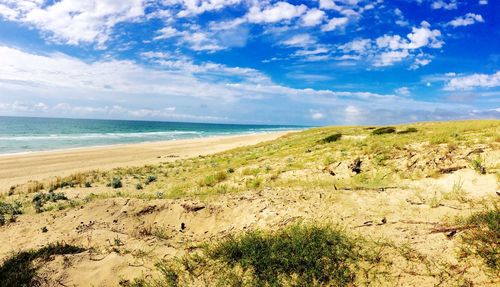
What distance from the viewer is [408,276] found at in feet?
17.2

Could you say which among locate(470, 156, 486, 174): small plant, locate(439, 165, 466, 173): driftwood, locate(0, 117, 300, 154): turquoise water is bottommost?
locate(0, 117, 300, 154): turquoise water

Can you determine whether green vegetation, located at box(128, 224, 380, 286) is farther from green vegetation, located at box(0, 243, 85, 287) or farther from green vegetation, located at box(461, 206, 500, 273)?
green vegetation, located at box(0, 243, 85, 287)

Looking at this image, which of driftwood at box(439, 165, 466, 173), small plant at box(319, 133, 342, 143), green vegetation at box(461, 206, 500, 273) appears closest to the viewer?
green vegetation at box(461, 206, 500, 273)

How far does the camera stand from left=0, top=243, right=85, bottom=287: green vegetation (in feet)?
20.3

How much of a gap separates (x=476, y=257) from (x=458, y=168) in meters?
6.11

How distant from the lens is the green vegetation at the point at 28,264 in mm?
6184

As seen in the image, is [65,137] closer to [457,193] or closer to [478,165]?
[478,165]

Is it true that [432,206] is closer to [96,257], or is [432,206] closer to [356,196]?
[356,196]

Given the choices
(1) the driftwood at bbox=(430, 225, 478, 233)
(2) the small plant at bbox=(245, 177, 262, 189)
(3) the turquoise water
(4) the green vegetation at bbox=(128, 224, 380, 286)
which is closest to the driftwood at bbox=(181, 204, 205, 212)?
(4) the green vegetation at bbox=(128, 224, 380, 286)

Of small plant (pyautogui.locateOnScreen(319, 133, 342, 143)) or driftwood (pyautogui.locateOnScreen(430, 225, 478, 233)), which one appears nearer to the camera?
driftwood (pyautogui.locateOnScreen(430, 225, 478, 233))

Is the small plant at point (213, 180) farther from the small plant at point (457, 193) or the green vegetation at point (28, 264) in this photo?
the small plant at point (457, 193)

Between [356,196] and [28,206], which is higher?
[356,196]

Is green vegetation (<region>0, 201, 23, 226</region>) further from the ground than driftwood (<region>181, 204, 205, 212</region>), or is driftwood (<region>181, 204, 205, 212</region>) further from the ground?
driftwood (<region>181, 204, 205, 212</region>)

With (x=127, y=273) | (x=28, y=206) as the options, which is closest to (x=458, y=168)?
(x=127, y=273)
